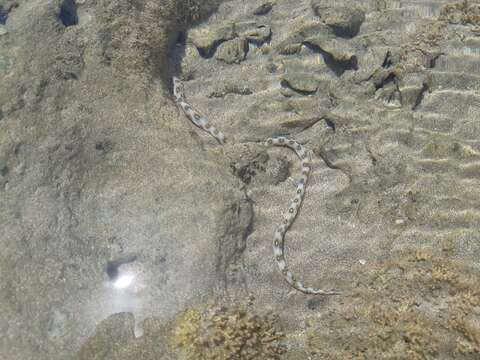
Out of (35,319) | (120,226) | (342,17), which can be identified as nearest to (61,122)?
(120,226)

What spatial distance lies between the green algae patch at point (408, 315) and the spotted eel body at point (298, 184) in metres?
0.45

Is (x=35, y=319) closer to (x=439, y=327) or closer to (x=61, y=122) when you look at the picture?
(x=61, y=122)

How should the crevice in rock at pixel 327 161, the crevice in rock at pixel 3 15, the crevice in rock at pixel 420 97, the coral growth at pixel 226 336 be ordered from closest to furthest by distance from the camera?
the coral growth at pixel 226 336 → the crevice in rock at pixel 327 161 → the crevice in rock at pixel 420 97 → the crevice in rock at pixel 3 15

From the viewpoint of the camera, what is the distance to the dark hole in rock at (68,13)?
21.6 ft

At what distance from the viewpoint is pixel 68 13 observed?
21.9 feet

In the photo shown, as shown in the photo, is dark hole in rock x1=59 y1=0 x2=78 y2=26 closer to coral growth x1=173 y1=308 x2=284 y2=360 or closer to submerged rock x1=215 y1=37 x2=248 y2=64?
submerged rock x1=215 y1=37 x2=248 y2=64

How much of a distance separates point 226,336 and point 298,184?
2474mm

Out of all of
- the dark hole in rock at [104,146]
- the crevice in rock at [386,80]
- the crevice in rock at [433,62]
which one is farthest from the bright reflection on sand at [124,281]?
the crevice in rock at [433,62]

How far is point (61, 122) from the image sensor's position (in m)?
5.65

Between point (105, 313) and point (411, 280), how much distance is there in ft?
11.7

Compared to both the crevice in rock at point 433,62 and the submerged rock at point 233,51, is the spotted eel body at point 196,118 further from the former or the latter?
the crevice in rock at point 433,62

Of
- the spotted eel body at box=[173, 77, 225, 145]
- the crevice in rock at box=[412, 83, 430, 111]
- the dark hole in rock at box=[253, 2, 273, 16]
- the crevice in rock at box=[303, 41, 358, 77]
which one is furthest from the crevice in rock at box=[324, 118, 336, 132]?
the dark hole in rock at box=[253, 2, 273, 16]

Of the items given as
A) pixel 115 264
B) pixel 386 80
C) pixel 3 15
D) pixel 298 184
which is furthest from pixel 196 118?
pixel 3 15

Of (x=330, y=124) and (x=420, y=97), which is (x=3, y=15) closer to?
Answer: (x=330, y=124)
